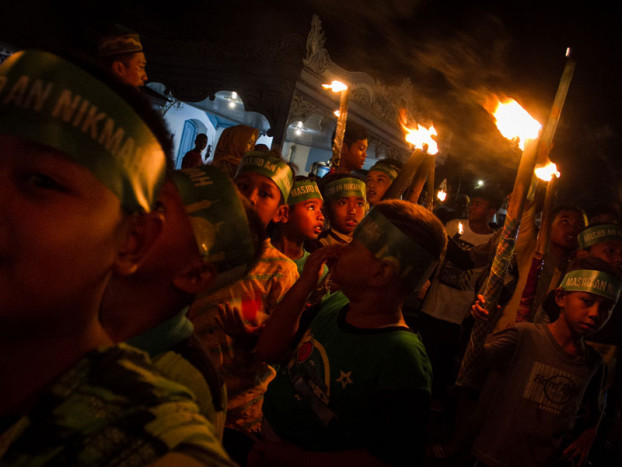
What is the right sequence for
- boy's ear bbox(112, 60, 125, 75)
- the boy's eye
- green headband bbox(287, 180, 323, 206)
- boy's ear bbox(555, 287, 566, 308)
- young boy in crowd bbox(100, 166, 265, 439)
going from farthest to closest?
1. green headband bbox(287, 180, 323, 206)
2. boy's ear bbox(112, 60, 125, 75)
3. boy's ear bbox(555, 287, 566, 308)
4. young boy in crowd bbox(100, 166, 265, 439)
5. the boy's eye

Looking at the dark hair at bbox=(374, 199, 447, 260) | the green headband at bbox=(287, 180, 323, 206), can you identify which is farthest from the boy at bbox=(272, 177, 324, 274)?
the dark hair at bbox=(374, 199, 447, 260)

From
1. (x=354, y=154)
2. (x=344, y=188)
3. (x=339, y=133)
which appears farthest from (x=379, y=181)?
(x=344, y=188)

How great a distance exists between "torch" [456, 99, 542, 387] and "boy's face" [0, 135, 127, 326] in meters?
2.52

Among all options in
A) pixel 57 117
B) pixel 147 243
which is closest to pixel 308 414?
pixel 147 243

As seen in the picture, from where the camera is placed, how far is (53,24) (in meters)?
12.3

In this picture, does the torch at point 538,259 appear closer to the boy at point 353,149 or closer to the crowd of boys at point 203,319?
the crowd of boys at point 203,319

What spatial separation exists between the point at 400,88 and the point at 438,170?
675 centimetres

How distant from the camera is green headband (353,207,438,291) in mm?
2090

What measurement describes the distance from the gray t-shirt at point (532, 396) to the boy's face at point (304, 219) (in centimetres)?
185

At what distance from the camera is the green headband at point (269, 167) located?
3.24 metres

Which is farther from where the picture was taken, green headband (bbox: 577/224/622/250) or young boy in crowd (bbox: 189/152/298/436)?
green headband (bbox: 577/224/622/250)

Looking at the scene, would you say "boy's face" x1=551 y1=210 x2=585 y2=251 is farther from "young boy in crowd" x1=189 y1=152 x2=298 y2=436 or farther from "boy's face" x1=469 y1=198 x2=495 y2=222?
"young boy in crowd" x1=189 y1=152 x2=298 y2=436

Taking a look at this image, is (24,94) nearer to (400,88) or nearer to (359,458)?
(359,458)

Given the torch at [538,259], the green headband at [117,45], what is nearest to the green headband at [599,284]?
the torch at [538,259]
